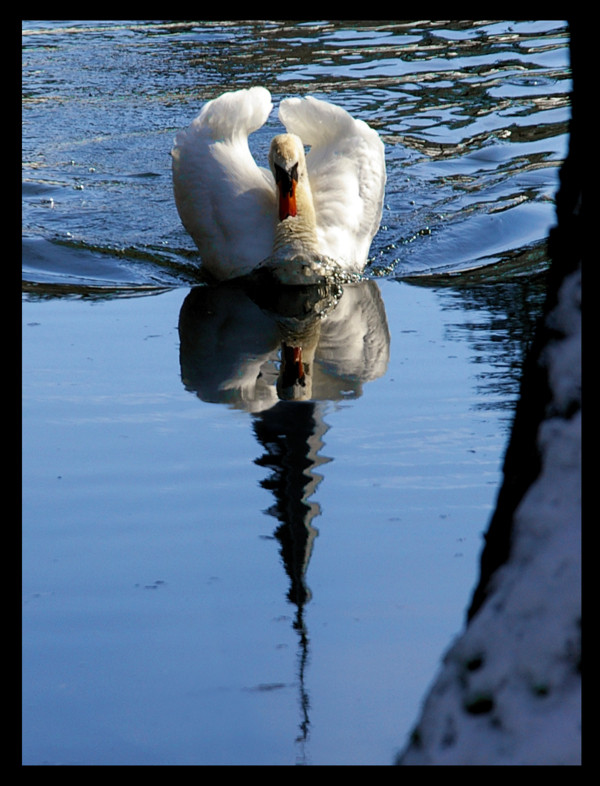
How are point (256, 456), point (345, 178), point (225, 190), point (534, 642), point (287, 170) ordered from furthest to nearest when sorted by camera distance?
point (345, 178), point (225, 190), point (287, 170), point (256, 456), point (534, 642)

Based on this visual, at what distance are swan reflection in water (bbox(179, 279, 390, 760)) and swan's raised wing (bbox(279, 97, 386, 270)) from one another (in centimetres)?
39

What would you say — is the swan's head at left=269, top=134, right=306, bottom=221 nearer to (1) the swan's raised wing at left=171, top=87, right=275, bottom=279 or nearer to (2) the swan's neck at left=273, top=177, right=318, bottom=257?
(2) the swan's neck at left=273, top=177, right=318, bottom=257

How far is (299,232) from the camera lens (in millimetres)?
7652

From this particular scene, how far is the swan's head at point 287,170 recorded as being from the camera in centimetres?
770

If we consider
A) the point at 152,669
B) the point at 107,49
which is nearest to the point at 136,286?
the point at 152,669

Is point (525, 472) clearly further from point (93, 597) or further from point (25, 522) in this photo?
point (25, 522)

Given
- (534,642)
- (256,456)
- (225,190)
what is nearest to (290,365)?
(256,456)

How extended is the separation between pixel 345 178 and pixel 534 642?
7504 millimetres

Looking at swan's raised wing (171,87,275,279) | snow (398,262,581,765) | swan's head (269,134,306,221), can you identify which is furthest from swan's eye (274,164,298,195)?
snow (398,262,581,765)

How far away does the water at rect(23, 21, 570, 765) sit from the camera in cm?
300

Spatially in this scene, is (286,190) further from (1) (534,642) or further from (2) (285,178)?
(1) (534,642)

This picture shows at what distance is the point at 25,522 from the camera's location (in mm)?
4133

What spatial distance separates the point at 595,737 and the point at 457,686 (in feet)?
0.48
